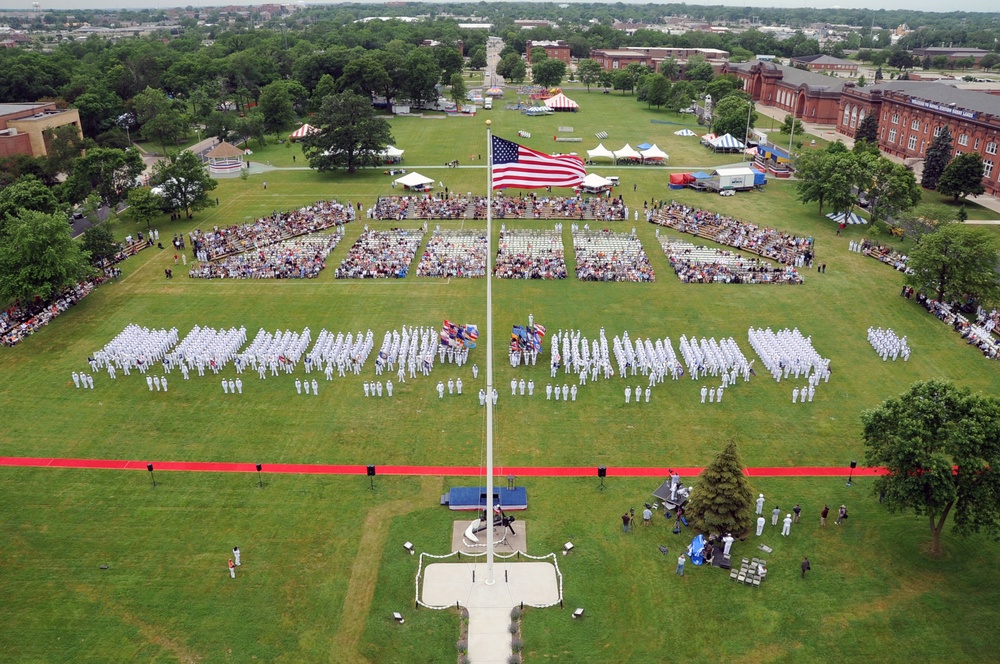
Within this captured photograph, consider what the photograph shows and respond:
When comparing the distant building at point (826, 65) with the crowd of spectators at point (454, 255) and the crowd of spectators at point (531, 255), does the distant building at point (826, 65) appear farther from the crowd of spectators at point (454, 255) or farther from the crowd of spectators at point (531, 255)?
the crowd of spectators at point (454, 255)

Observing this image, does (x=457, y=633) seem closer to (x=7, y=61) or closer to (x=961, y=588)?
(x=961, y=588)

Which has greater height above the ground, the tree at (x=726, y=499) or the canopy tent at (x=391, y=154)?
the canopy tent at (x=391, y=154)

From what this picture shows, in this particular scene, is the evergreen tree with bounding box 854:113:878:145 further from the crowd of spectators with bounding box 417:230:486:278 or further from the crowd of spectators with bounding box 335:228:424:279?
the crowd of spectators with bounding box 335:228:424:279

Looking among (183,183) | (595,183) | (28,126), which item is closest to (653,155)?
(595,183)

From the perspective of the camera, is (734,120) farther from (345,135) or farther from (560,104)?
(345,135)

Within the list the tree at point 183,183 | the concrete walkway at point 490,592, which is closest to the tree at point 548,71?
the tree at point 183,183

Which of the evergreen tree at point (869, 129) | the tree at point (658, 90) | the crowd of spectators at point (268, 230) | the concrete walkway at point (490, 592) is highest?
the tree at point (658, 90)
